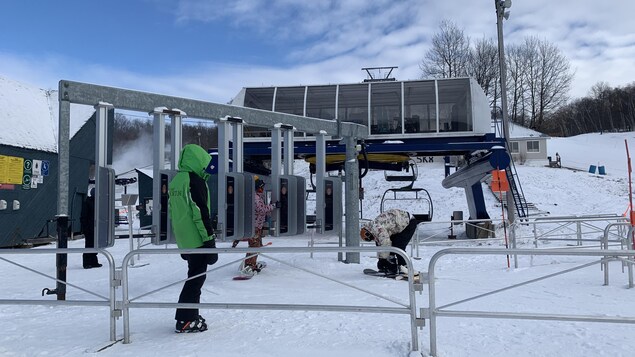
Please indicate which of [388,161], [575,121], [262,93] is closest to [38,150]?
[262,93]

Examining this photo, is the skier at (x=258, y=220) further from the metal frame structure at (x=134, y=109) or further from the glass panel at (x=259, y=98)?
the glass panel at (x=259, y=98)

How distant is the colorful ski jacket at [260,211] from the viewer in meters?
8.18

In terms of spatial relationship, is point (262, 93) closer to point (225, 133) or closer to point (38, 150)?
point (38, 150)

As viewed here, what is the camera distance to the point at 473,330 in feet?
16.8

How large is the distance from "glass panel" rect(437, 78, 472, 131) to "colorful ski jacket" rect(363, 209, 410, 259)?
8493 millimetres

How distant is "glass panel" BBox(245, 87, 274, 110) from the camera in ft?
56.2

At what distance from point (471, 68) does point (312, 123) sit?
1929 inches

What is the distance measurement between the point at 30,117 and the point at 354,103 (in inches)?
497

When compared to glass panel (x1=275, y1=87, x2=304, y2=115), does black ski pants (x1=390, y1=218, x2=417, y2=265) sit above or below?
below

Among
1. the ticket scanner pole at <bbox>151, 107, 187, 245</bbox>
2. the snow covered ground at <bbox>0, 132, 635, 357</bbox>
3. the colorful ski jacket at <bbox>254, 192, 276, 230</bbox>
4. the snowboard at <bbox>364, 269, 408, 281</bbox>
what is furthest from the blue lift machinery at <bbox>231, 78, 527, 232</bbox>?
the ticket scanner pole at <bbox>151, 107, 187, 245</bbox>

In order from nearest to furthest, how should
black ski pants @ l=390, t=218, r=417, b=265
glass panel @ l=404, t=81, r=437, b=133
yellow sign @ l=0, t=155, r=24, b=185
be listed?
black ski pants @ l=390, t=218, r=417, b=265
glass panel @ l=404, t=81, r=437, b=133
yellow sign @ l=0, t=155, r=24, b=185

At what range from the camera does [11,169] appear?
56.0ft

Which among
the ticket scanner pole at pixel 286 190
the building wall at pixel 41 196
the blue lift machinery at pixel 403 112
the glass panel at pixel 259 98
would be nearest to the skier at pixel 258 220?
the ticket scanner pole at pixel 286 190

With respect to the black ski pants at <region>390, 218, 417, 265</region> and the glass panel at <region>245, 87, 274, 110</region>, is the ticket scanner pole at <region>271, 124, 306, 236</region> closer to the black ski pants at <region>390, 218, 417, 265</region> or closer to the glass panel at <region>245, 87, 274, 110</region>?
the black ski pants at <region>390, 218, 417, 265</region>
